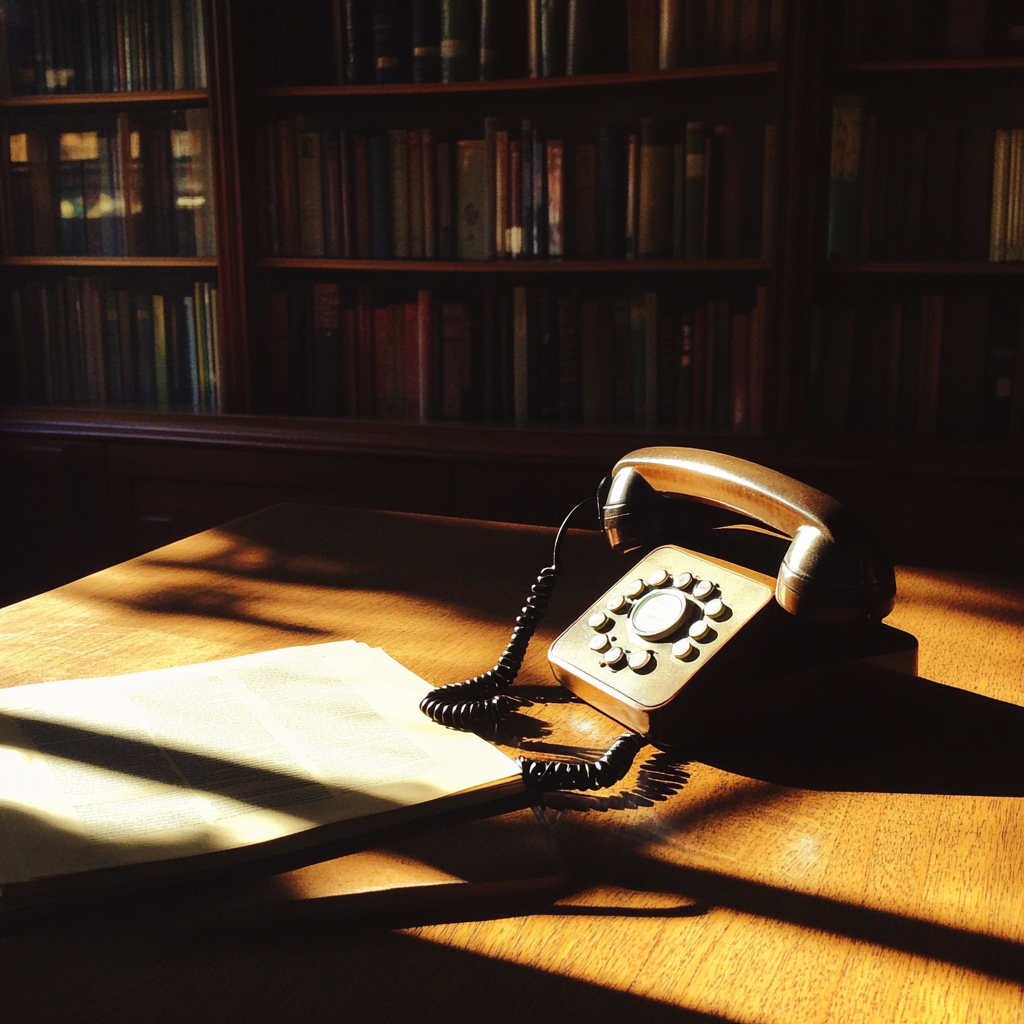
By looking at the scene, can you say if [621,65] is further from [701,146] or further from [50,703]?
[50,703]

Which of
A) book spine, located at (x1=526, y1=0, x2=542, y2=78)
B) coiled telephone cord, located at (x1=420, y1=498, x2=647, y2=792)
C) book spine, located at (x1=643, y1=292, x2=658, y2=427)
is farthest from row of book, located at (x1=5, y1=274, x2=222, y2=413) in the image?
coiled telephone cord, located at (x1=420, y1=498, x2=647, y2=792)

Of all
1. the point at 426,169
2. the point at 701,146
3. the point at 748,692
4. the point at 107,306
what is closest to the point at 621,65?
the point at 701,146

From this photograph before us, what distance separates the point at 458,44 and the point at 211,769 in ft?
6.42

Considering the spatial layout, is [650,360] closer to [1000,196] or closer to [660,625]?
[1000,196]

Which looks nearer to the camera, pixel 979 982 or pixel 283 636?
pixel 979 982

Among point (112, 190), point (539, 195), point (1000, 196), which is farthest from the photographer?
point (112, 190)

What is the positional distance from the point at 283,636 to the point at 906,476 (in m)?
1.46

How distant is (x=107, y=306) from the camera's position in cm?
257

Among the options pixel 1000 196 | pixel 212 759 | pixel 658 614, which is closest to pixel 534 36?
pixel 1000 196

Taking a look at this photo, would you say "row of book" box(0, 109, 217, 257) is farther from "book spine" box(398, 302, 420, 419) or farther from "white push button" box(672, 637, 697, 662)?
"white push button" box(672, 637, 697, 662)

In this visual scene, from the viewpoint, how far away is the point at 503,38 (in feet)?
7.26

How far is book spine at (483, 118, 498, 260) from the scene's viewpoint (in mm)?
2246

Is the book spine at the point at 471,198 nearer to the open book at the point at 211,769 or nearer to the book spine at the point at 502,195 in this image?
the book spine at the point at 502,195

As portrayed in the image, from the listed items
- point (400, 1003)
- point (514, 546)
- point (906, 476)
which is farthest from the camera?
point (906, 476)
